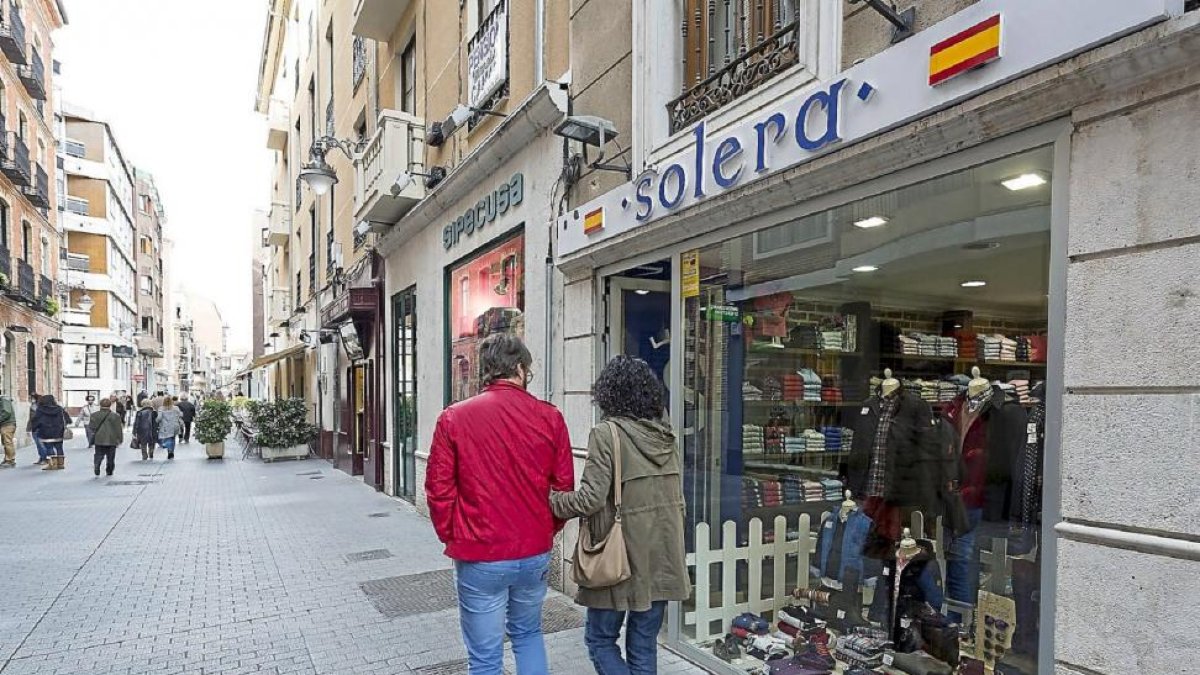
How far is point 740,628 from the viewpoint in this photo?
4383mm

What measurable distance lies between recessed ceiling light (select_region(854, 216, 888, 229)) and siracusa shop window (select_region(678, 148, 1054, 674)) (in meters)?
0.02

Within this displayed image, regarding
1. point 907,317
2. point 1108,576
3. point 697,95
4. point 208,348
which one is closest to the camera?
point 1108,576

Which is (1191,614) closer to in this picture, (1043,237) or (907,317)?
(1043,237)

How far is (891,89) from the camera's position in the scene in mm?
2777

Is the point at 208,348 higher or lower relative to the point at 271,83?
lower

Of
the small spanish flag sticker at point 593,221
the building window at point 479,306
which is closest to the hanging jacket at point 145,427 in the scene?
the building window at point 479,306

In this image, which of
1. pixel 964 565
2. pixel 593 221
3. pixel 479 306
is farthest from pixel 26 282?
pixel 964 565

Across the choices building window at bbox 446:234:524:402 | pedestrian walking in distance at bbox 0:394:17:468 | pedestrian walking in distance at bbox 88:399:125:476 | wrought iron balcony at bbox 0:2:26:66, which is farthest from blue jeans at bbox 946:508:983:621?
wrought iron balcony at bbox 0:2:26:66

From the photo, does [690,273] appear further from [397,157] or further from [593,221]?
[397,157]

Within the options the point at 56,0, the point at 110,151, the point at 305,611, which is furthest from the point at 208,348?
the point at 305,611

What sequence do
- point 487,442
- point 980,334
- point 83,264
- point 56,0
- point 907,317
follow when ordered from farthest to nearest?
point 83,264, point 56,0, point 907,317, point 980,334, point 487,442

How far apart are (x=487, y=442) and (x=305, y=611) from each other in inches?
134

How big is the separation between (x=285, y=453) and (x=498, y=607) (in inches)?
620

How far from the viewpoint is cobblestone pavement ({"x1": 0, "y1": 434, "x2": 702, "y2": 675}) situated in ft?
14.4
